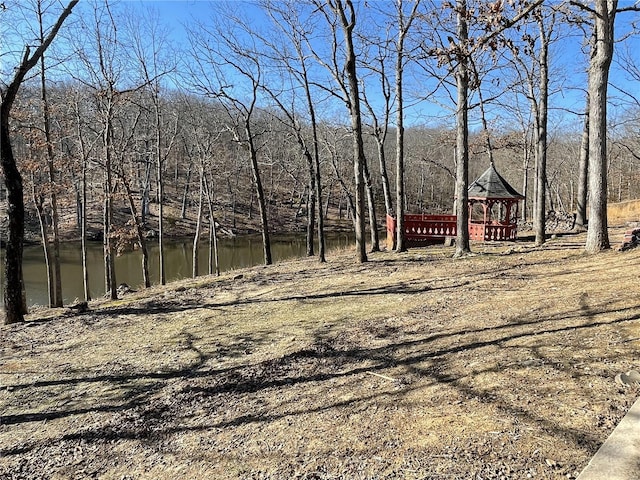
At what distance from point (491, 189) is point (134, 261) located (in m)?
21.7

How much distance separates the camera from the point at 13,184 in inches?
326

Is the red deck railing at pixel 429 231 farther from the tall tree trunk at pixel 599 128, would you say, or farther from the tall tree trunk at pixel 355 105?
the tall tree trunk at pixel 599 128

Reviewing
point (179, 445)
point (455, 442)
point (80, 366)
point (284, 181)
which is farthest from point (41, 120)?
point (284, 181)

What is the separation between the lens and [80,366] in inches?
249

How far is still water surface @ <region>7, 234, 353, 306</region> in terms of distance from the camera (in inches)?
836

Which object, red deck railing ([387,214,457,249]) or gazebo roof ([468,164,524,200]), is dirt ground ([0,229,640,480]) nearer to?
gazebo roof ([468,164,524,200])

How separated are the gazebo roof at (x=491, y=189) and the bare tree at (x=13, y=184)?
1605cm

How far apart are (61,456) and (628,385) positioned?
487cm

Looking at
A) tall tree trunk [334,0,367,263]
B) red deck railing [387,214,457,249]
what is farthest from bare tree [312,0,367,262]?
red deck railing [387,214,457,249]

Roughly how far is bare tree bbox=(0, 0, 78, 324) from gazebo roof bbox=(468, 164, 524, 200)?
52.7ft

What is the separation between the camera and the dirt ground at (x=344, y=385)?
3150 millimetres

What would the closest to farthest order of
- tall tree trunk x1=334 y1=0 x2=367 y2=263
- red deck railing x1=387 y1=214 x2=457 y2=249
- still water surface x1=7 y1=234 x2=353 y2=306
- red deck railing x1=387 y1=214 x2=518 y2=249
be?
1. tall tree trunk x1=334 y1=0 x2=367 y2=263
2. red deck railing x1=387 y1=214 x2=518 y2=249
3. red deck railing x1=387 y1=214 x2=457 y2=249
4. still water surface x1=7 y1=234 x2=353 y2=306

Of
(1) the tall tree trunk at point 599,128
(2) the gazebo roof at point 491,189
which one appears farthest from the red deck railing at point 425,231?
(1) the tall tree trunk at point 599,128

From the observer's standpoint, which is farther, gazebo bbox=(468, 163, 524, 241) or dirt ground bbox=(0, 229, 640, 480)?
gazebo bbox=(468, 163, 524, 241)
